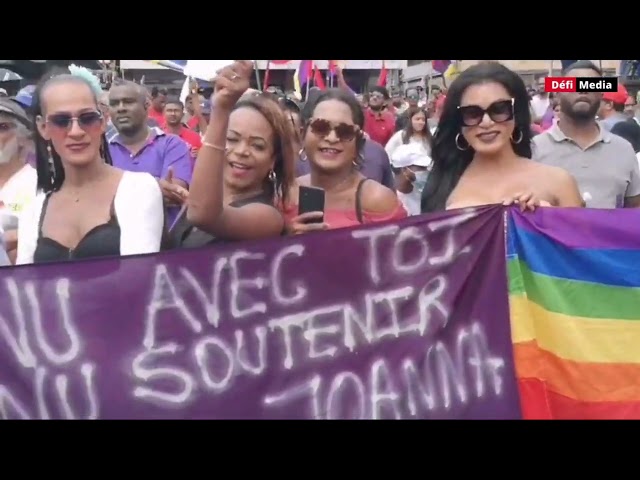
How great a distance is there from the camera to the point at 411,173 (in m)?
4.02

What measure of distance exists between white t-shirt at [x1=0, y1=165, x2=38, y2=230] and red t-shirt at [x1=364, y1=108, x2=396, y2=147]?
184 cm

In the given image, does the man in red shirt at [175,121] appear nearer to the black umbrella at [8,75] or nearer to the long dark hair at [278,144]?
the black umbrella at [8,75]

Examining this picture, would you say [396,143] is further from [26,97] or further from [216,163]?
[26,97]

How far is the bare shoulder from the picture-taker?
3.48m

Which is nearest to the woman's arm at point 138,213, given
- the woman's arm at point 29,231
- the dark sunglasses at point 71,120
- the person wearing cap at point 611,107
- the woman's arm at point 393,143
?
the dark sunglasses at point 71,120

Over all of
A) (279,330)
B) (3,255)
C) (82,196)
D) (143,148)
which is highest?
(143,148)

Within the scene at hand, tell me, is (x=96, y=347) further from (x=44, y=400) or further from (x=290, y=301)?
(x=290, y=301)

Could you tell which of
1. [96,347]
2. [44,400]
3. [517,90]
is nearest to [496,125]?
[517,90]

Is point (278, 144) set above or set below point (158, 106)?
below

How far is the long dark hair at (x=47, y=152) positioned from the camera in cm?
340

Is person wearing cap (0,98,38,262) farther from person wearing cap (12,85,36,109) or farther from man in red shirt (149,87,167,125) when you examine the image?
man in red shirt (149,87,167,125)

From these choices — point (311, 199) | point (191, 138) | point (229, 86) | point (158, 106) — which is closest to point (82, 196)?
point (229, 86)

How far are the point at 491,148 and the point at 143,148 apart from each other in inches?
58.0

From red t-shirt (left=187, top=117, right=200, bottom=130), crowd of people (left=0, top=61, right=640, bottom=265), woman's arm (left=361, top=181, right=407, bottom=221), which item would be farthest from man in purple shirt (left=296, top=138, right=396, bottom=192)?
red t-shirt (left=187, top=117, right=200, bottom=130)
